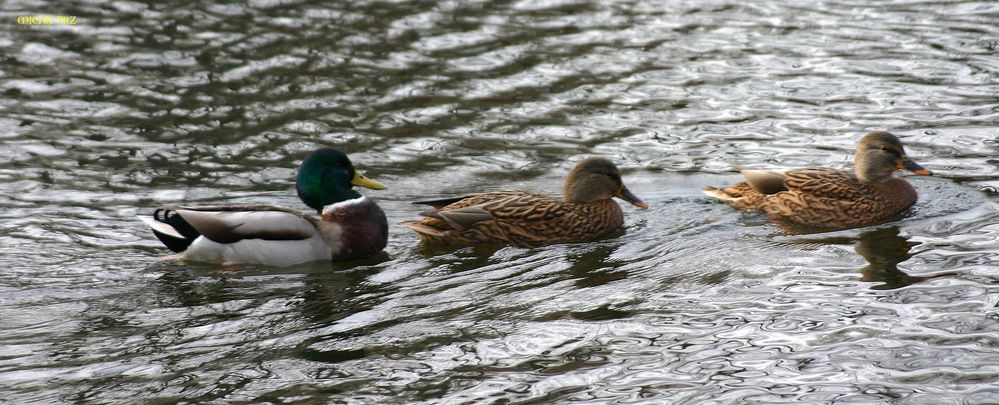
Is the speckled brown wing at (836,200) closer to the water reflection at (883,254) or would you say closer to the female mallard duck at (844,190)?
the female mallard duck at (844,190)

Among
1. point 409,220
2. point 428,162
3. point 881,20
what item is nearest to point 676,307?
point 409,220

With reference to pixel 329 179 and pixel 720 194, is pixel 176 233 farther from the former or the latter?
pixel 720 194

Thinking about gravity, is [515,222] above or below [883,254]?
above

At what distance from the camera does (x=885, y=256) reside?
8406 millimetres

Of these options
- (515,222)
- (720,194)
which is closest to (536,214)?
(515,222)

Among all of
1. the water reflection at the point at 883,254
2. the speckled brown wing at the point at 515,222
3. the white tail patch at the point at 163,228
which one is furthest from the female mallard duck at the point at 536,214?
the white tail patch at the point at 163,228

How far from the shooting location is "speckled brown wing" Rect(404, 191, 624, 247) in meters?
9.12

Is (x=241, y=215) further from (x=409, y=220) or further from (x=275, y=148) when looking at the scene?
(x=275, y=148)

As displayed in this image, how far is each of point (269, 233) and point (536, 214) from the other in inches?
76.0

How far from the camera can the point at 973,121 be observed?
11227 mm

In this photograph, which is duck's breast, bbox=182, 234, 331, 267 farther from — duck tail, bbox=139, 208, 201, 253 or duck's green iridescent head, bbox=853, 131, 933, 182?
duck's green iridescent head, bbox=853, 131, 933, 182

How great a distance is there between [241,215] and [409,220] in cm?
128

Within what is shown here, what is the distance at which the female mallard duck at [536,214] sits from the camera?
9.13m

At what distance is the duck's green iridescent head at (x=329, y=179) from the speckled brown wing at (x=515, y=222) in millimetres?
569
